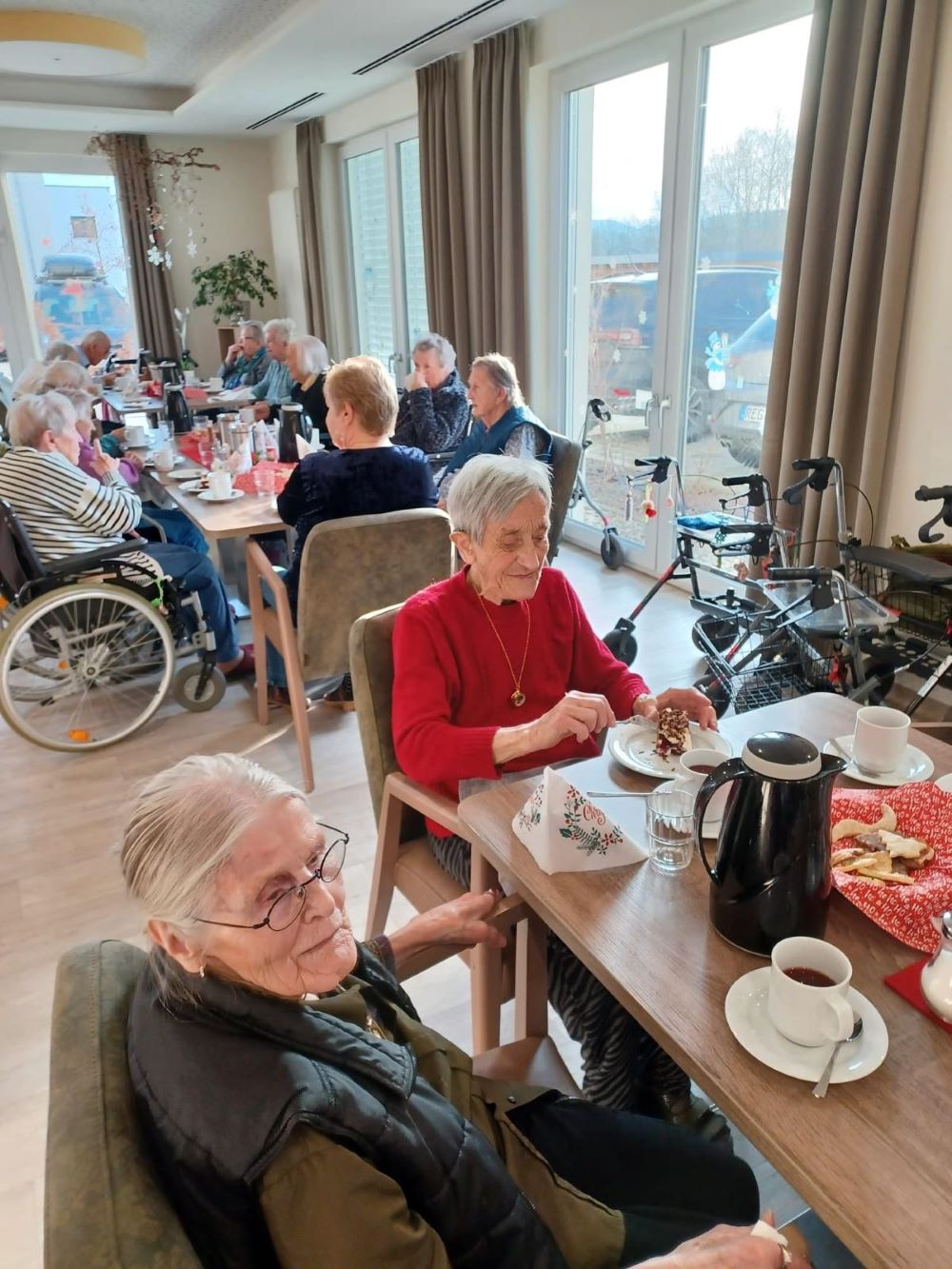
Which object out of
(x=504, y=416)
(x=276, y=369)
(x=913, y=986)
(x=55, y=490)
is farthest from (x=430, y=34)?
(x=913, y=986)

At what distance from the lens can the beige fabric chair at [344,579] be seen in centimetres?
243

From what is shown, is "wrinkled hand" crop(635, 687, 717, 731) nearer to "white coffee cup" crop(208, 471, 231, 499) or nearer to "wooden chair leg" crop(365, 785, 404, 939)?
"wooden chair leg" crop(365, 785, 404, 939)

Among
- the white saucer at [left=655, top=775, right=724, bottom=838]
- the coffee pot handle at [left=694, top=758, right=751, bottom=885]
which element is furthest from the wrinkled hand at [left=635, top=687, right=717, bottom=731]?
the coffee pot handle at [left=694, top=758, right=751, bottom=885]

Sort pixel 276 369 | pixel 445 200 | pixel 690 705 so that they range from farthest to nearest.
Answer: pixel 276 369
pixel 445 200
pixel 690 705

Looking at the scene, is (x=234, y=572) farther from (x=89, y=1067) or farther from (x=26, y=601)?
(x=89, y=1067)

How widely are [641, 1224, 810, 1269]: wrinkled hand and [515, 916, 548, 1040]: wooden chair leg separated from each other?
0.46 metres

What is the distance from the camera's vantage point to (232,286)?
826 cm

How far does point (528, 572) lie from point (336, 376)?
141cm

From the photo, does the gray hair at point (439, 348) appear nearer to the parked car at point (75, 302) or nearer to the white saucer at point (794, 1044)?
the white saucer at point (794, 1044)

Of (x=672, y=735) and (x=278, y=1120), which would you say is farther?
(x=672, y=735)

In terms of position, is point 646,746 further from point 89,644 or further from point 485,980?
point 89,644

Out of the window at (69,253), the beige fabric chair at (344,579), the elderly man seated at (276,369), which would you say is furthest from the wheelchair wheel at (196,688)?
the window at (69,253)

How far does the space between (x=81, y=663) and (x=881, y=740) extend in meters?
2.46

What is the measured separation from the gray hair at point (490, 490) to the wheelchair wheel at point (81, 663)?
5.22ft
